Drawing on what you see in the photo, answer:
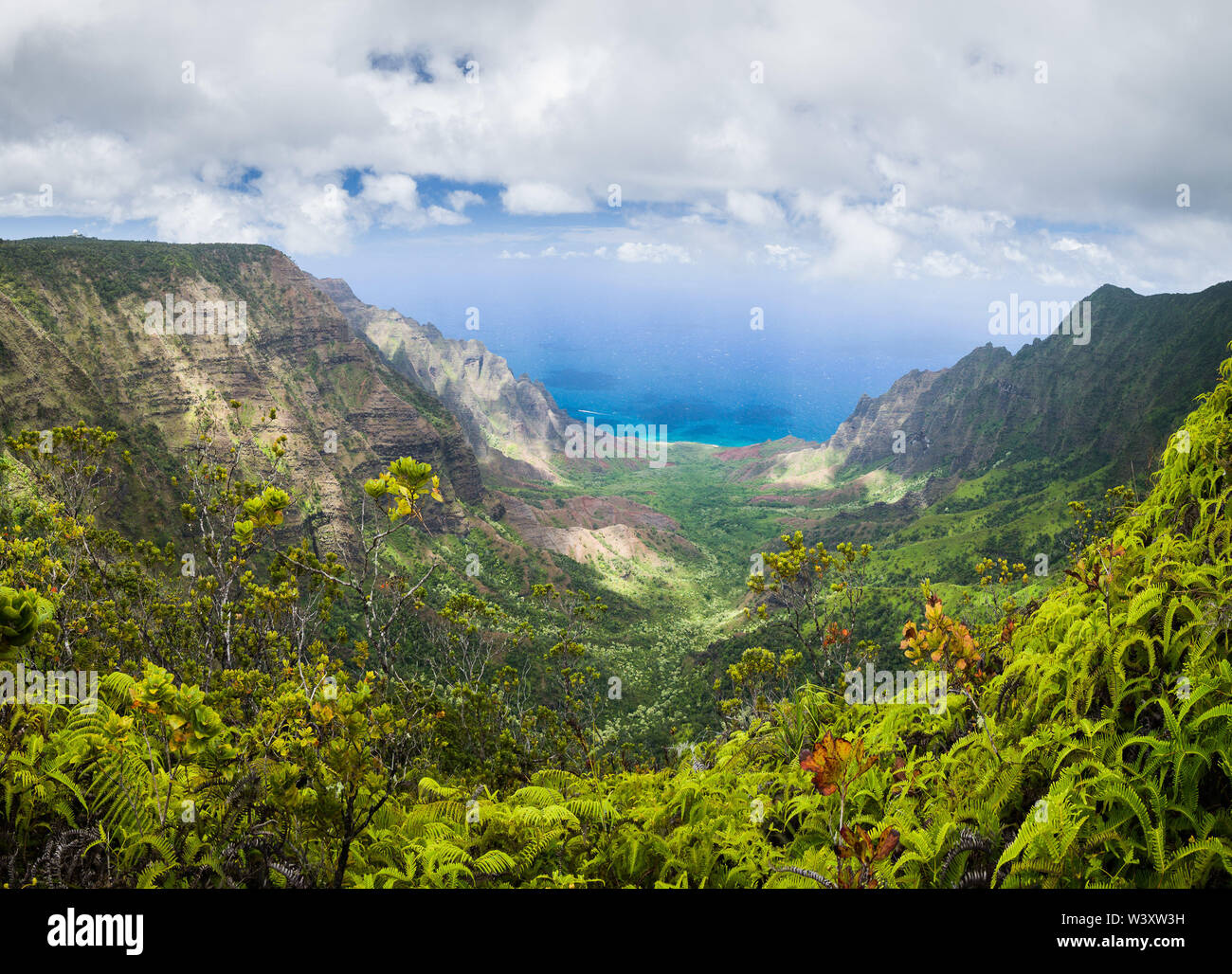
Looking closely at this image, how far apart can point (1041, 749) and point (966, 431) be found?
191 meters

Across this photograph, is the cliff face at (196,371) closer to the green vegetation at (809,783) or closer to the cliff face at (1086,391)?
the green vegetation at (809,783)

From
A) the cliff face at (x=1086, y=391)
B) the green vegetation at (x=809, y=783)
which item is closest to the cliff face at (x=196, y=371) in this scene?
the green vegetation at (x=809, y=783)

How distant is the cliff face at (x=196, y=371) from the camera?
46.8 m

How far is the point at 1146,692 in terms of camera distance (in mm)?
4777

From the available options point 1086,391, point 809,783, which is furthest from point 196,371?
point 1086,391

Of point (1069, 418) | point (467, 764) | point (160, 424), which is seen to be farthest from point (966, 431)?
point (467, 764)

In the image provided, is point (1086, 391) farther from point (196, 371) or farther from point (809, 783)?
point (809, 783)

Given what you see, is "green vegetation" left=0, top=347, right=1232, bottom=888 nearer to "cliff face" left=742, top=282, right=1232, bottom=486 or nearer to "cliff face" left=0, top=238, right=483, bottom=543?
"cliff face" left=0, top=238, right=483, bottom=543

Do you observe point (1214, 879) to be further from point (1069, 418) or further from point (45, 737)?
point (1069, 418)

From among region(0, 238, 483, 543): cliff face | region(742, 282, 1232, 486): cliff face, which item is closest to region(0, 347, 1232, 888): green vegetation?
region(0, 238, 483, 543): cliff face

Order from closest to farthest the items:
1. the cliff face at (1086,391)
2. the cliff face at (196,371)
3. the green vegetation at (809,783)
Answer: the green vegetation at (809,783)
the cliff face at (196,371)
the cliff face at (1086,391)

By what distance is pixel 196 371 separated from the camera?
234 ft

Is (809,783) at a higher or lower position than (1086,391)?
lower

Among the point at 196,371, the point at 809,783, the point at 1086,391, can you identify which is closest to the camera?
the point at 809,783
